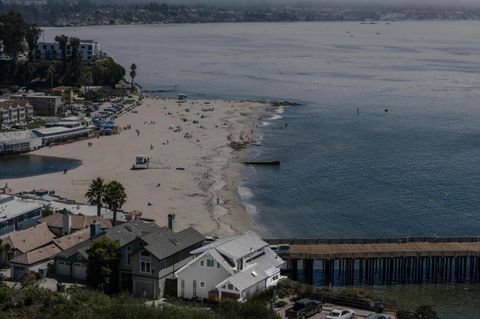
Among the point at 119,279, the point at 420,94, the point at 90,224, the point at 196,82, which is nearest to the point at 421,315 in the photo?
the point at 119,279

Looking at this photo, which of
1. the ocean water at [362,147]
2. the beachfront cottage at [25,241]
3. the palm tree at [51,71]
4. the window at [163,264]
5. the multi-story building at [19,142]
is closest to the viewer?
the window at [163,264]

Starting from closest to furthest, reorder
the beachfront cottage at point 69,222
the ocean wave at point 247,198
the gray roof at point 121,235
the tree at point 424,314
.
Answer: the tree at point 424,314 < the gray roof at point 121,235 < the beachfront cottage at point 69,222 < the ocean wave at point 247,198

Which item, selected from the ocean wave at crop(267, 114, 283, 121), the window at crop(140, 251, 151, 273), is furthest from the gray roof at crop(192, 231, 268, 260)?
the ocean wave at crop(267, 114, 283, 121)

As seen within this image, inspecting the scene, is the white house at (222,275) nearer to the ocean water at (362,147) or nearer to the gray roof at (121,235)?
the gray roof at (121,235)

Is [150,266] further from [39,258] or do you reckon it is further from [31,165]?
[31,165]

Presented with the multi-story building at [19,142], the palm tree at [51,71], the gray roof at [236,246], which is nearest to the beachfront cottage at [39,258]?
the gray roof at [236,246]

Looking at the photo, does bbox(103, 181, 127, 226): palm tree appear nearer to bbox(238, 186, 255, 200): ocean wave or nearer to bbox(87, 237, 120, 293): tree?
bbox(87, 237, 120, 293): tree

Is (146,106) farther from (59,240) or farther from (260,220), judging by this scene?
(59,240)

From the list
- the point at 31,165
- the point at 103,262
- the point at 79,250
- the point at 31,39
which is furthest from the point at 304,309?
the point at 31,39
